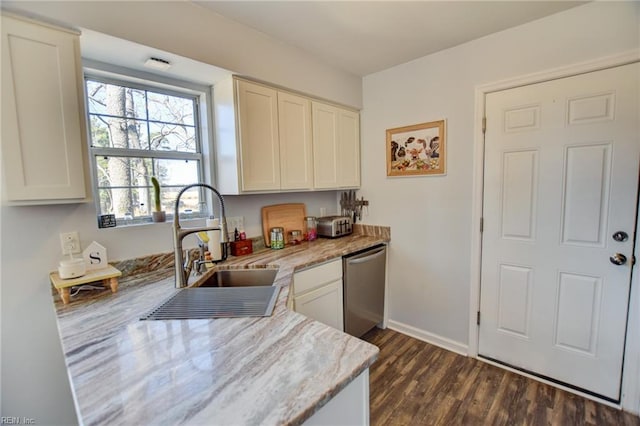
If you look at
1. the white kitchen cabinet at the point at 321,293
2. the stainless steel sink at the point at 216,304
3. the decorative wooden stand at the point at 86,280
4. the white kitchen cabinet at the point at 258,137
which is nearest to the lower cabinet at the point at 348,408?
the stainless steel sink at the point at 216,304

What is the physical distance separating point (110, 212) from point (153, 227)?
0.24m

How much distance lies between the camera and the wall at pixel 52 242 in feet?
4.50

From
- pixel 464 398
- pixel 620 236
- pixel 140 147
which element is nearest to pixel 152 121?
pixel 140 147

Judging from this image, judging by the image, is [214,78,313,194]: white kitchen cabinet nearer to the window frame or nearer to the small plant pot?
the window frame

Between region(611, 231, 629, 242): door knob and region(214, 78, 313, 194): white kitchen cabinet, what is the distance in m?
2.06

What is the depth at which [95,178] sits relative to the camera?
1.67 metres

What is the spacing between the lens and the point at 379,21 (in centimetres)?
186

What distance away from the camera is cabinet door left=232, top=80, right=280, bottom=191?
196 centimetres

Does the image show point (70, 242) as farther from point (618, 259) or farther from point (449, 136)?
point (618, 259)

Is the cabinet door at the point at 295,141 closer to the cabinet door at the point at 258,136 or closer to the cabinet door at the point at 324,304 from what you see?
the cabinet door at the point at 258,136

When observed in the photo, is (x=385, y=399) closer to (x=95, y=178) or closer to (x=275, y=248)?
(x=275, y=248)

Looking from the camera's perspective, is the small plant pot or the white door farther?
the small plant pot

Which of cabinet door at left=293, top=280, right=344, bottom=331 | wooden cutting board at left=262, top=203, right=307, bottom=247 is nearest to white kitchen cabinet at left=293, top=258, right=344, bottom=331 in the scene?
cabinet door at left=293, top=280, right=344, bottom=331

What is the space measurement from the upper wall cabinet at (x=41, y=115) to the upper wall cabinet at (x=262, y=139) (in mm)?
796
